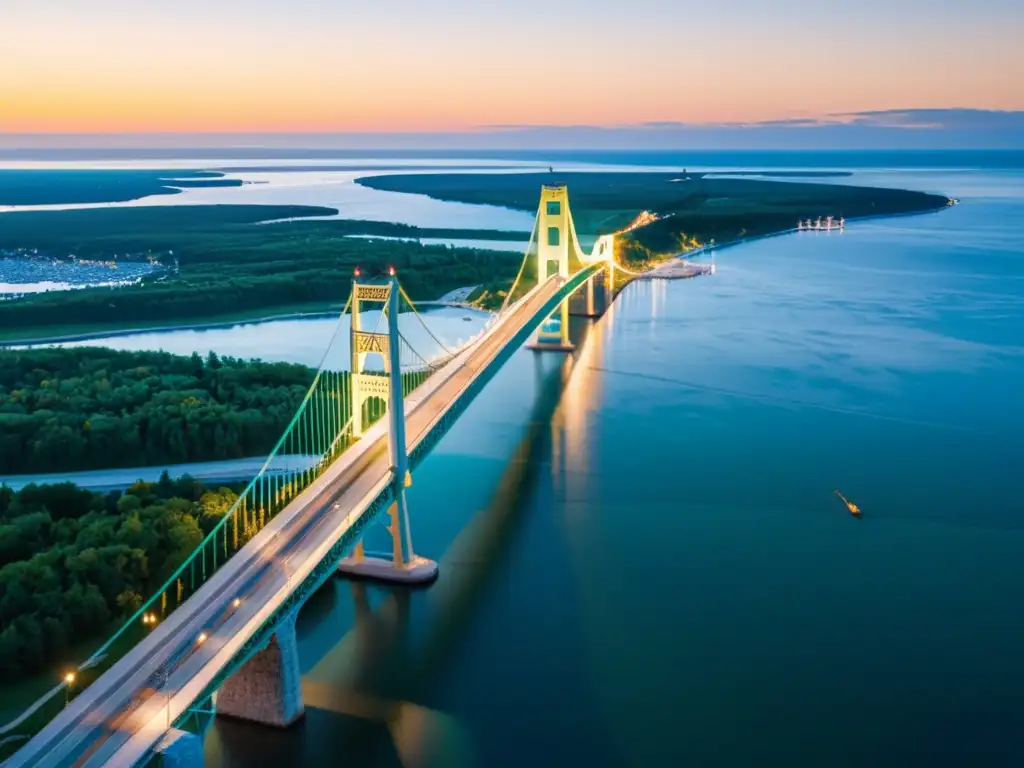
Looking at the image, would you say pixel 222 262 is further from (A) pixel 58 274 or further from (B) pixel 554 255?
(B) pixel 554 255

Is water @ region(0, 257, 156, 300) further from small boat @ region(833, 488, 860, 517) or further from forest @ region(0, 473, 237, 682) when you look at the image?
small boat @ region(833, 488, 860, 517)

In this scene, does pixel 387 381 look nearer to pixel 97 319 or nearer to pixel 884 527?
pixel 884 527

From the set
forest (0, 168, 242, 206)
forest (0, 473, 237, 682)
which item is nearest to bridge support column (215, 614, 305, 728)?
forest (0, 473, 237, 682)

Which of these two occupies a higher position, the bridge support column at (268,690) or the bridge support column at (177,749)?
the bridge support column at (177,749)

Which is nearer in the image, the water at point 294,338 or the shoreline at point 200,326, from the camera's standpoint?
the water at point 294,338

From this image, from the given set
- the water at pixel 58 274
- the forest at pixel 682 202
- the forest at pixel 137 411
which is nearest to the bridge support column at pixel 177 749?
the forest at pixel 137 411

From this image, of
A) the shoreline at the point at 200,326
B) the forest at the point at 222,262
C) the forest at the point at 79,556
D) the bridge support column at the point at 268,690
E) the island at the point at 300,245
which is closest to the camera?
the bridge support column at the point at 268,690

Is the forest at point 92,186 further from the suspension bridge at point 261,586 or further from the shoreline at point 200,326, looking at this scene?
the suspension bridge at point 261,586

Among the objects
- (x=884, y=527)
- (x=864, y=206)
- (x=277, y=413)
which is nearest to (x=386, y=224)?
(x=864, y=206)
